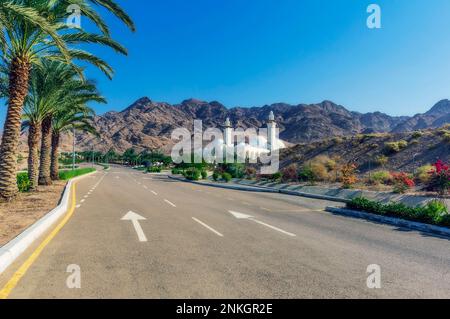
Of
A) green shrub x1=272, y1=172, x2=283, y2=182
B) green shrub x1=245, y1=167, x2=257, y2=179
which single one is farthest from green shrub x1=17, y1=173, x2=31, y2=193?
green shrub x1=245, y1=167, x2=257, y2=179

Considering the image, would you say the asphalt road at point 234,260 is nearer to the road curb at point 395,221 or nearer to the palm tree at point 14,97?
the road curb at point 395,221

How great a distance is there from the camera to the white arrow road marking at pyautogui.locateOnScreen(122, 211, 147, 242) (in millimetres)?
7863

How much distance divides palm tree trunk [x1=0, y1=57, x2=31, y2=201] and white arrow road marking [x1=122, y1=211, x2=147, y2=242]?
221 inches

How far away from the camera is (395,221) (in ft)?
36.6

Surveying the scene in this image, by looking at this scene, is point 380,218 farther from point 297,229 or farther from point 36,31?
point 36,31

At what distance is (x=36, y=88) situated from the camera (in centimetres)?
2009

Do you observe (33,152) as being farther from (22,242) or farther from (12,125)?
(22,242)

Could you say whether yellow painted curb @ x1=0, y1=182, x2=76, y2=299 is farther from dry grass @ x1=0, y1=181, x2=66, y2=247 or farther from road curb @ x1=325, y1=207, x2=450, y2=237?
road curb @ x1=325, y1=207, x2=450, y2=237

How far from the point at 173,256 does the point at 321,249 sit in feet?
10.0

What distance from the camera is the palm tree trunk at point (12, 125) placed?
1357 cm

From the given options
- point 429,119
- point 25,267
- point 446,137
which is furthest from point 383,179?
point 429,119

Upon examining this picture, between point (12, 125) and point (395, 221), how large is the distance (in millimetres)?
Result: 14694

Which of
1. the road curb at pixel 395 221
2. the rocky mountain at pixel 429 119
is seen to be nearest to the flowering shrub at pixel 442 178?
the road curb at pixel 395 221

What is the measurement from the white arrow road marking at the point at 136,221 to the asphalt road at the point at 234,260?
4 centimetres
